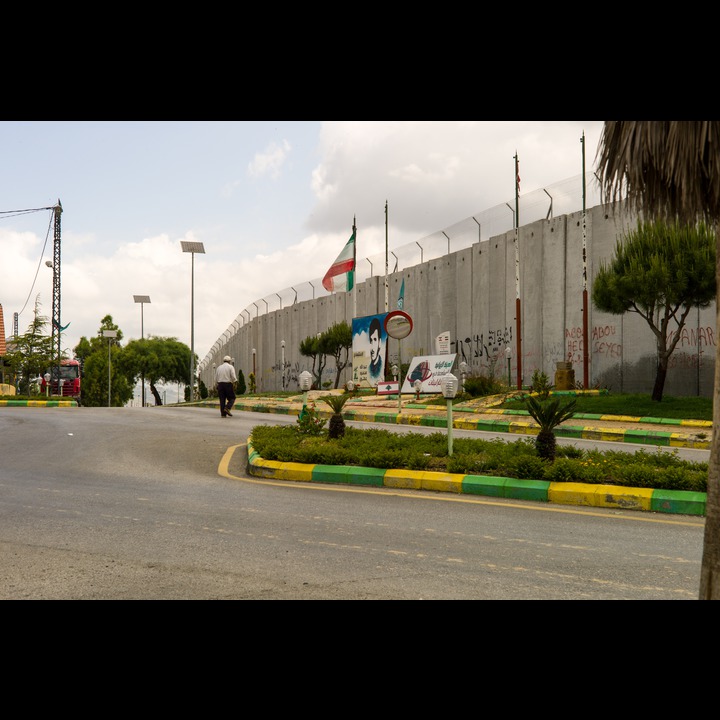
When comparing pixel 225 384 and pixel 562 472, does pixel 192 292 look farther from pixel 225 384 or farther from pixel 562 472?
pixel 562 472

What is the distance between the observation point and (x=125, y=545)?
5996 millimetres

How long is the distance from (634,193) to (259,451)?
8097mm

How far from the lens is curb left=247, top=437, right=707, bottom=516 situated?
773 cm

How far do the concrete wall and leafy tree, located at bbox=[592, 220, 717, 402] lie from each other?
Result: 3.79 feet

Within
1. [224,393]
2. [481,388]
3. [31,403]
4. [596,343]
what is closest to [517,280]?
[596,343]

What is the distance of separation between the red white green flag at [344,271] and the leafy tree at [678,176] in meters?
29.7

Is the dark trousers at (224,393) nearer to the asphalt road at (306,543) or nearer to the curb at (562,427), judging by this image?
the curb at (562,427)

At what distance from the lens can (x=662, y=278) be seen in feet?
60.1

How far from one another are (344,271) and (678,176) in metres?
30.4

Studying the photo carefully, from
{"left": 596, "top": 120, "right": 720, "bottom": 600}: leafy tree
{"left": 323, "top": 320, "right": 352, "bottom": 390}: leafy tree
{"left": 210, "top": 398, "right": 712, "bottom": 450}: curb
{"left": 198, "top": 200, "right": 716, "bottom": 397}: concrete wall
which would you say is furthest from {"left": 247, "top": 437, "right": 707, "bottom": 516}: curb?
{"left": 323, "top": 320, "right": 352, "bottom": 390}: leafy tree
